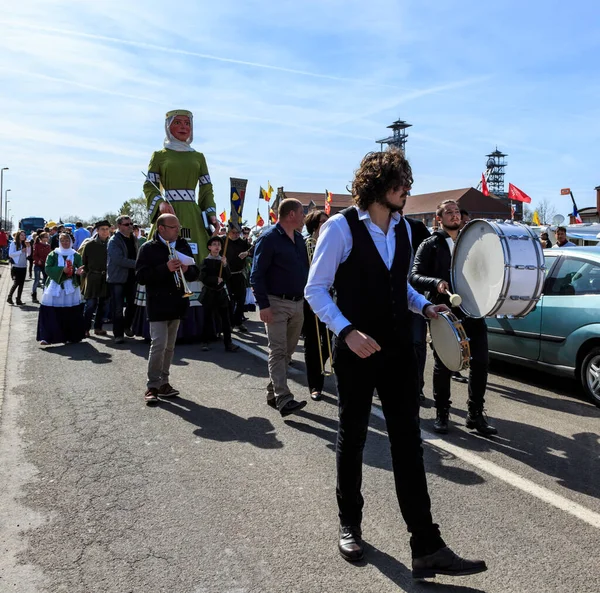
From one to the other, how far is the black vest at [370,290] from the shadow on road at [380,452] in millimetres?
1575

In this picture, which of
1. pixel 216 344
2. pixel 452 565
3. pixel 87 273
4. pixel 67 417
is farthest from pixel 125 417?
pixel 87 273

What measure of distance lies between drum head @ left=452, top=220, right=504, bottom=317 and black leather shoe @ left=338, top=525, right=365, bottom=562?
2.12 meters

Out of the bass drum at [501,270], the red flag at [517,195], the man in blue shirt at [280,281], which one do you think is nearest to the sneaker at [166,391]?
the man in blue shirt at [280,281]

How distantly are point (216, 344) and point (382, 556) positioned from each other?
265 inches

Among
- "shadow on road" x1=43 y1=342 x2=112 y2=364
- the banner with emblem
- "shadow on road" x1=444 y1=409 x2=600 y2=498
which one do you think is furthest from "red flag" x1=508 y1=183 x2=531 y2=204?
"shadow on road" x1=444 y1=409 x2=600 y2=498

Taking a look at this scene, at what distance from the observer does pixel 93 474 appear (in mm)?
4168

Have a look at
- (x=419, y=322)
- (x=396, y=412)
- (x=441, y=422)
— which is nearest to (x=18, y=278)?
(x=419, y=322)

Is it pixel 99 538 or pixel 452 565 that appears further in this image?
pixel 99 538

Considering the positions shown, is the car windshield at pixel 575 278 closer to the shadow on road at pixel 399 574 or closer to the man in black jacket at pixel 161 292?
the man in black jacket at pixel 161 292

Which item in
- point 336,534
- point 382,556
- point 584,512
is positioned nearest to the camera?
point 382,556

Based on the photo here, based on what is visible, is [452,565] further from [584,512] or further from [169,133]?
[169,133]

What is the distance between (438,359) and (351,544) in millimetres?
2268

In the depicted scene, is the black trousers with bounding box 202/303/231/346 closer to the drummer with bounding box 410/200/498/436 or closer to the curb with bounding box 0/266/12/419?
the curb with bounding box 0/266/12/419

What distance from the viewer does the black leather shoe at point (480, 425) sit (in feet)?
16.6
